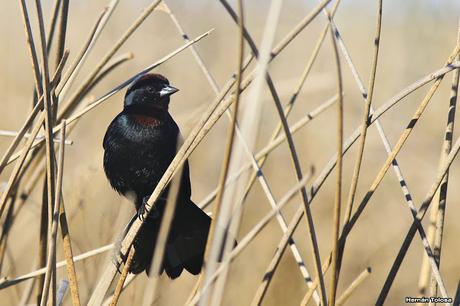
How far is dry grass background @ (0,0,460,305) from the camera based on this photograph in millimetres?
3889

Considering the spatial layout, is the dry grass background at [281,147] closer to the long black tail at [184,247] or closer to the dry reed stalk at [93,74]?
the long black tail at [184,247]

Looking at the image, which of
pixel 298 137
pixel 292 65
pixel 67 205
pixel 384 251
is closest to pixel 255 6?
pixel 292 65

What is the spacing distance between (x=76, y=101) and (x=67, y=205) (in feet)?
3.66

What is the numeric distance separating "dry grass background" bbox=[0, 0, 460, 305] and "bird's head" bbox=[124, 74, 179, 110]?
25 cm

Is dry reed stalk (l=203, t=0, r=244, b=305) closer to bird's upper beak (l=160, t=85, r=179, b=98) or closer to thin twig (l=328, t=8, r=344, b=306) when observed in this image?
thin twig (l=328, t=8, r=344, b=306)

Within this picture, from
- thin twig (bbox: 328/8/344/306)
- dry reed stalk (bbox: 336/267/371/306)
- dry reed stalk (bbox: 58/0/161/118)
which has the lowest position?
dry reed stalk (bbox: 336/267/371/306)

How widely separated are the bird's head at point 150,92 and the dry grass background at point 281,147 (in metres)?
0.25

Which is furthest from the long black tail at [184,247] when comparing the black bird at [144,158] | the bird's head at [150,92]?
the bird's head at [150,92]

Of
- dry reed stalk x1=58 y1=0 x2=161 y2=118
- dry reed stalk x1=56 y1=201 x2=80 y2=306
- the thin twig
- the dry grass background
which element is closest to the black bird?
the dry grass background

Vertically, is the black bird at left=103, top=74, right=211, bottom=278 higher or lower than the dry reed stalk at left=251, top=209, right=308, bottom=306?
higher

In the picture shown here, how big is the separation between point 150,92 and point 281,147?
255 centimetres

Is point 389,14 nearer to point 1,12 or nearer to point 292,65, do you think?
point 292,65

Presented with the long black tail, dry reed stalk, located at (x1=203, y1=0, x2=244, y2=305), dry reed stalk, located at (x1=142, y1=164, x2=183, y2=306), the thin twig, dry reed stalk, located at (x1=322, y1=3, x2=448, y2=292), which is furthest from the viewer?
the long black tail

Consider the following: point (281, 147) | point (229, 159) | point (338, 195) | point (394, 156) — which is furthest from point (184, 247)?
point (281, 147)
